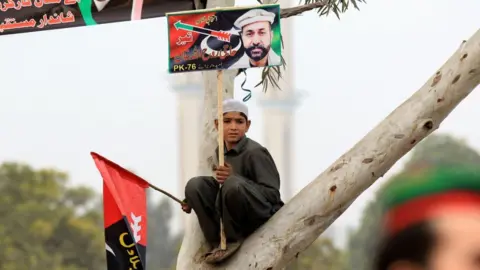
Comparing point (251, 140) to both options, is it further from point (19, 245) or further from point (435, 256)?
point (19, 245)

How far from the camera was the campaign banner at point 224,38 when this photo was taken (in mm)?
3834

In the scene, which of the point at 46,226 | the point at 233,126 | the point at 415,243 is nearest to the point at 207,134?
the point at 233,126

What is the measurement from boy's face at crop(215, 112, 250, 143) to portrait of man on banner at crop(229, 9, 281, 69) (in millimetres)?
207

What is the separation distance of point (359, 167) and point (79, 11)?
1.68m

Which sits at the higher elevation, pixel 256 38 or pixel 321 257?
pixel 256 38

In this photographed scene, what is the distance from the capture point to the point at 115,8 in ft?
15.4

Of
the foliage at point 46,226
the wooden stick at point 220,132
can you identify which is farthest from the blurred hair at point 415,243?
the foliage at point 46,226

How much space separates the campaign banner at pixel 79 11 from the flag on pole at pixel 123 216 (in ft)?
2.65

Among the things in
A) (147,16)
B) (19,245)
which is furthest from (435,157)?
(19,245)

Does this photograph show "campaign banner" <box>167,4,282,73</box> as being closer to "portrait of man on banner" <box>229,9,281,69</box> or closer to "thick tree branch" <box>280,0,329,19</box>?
"portrait of man on banner" <box>229,9,281,69</box>

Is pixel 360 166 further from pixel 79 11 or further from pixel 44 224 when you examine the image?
pixel 44 224

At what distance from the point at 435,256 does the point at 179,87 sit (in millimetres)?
15068

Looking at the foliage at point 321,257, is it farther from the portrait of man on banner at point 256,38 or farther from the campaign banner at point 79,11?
the portrait of man on banner at point 256,38

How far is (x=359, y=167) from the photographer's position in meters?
3.93
